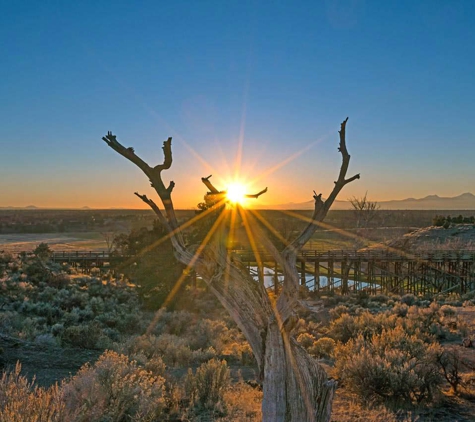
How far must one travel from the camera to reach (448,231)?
53312mm

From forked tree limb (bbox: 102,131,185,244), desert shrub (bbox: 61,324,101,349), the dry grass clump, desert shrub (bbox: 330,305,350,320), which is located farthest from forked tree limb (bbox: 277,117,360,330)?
desert shrub (bbox: 330,305,350,320)

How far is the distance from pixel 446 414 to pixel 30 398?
20.8ft

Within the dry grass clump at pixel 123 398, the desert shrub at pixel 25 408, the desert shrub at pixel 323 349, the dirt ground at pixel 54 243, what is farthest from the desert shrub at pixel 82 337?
the dirt ground at pixel 54 243

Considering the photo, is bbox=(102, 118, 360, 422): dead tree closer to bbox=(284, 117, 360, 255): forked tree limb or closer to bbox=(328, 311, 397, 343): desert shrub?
bbox=(284, 117, 360, 255): forked tree limb

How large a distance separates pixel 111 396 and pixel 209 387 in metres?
2.11

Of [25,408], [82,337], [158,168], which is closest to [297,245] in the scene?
[158,168]

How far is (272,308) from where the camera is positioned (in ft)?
16.2

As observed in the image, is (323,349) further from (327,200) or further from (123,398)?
(327,200)

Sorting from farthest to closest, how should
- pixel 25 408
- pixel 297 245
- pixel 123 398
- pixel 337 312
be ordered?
pixel 337 312 → pixel 123 398 → pixel 297 245 → pixel 25 408

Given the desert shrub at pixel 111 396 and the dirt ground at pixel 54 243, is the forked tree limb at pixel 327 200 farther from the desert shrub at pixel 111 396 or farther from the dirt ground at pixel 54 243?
the dirt ground at pixel 54 243

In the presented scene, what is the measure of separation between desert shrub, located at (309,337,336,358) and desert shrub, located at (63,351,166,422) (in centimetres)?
662

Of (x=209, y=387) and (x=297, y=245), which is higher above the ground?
(x=297, y=245)

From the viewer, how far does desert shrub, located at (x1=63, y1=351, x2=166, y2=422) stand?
215 inches

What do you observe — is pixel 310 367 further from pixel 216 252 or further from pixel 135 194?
pixel 135 194
